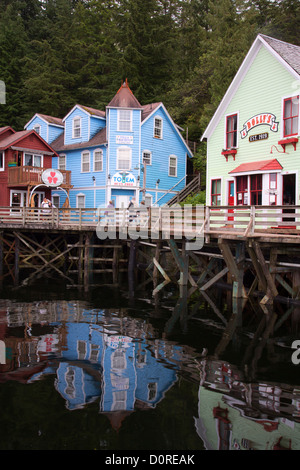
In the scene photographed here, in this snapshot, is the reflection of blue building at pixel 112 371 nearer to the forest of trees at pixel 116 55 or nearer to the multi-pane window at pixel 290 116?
the multi-pane window at pixel 290 116

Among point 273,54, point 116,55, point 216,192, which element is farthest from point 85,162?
point 273,54

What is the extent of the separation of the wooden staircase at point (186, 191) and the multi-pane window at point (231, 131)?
1131 centimetres

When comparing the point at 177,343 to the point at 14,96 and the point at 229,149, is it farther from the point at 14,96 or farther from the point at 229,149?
the point at 14,96

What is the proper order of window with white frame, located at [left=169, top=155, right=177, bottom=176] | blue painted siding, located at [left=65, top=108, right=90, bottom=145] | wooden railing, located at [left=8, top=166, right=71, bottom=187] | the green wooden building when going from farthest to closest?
window with white frame, located at [left=169, top=155, right=177, bottom=176], blue painted siding, located at [left=65, top=108, right=90, bottom=145], wooden railing, located at [left=8, top=166, right=71, bottom=187], the green wooden building

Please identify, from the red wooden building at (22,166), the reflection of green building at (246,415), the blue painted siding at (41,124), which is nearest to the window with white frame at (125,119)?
the red wooden building at (22,166)

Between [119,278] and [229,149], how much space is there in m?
9.20

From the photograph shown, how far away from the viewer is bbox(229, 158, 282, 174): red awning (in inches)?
762

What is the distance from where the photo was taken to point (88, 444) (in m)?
7.09

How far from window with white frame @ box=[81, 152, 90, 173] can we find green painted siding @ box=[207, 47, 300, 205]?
13.9 meters

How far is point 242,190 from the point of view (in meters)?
21.1

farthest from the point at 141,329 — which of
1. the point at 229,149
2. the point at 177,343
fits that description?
the point at 229,149

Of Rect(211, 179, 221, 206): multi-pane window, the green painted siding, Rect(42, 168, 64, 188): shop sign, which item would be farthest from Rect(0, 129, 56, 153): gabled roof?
Rect(211, 179, 221, 206): multi-pane window

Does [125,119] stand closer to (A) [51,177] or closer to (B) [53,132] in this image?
(A) [51,177]

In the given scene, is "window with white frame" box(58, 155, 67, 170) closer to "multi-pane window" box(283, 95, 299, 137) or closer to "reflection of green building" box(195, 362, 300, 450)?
"multi-pane window" box(283, 95, 299, 137)
